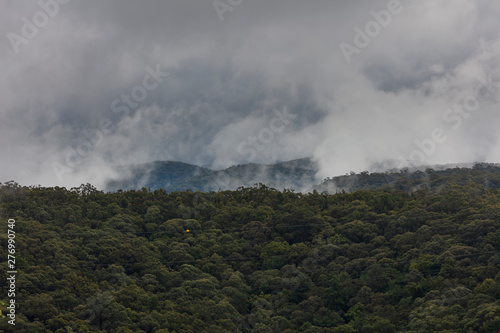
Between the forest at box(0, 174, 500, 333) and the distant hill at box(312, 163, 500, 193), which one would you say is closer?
the forest at box(0, 174, 500, 333)

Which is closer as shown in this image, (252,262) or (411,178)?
(252,262)

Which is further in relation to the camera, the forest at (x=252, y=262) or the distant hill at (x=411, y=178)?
the distant hill at (x=411, y=178)

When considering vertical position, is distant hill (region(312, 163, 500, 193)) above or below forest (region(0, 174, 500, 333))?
above

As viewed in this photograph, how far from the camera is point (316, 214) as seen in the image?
59438 mm

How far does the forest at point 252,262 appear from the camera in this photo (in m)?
40.4

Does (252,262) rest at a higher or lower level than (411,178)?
lower

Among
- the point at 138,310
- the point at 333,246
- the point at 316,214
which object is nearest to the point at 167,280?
the point at 138,310

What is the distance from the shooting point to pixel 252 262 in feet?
172

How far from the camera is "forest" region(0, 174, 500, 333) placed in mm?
40375

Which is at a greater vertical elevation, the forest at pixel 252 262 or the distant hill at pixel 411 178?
the distant hill at pixel 411 178

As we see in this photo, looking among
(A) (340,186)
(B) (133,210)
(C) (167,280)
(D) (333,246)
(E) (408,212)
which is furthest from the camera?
(A) (340,186)

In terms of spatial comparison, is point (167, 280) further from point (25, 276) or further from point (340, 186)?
point (340, 186)

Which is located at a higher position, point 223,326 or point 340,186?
point 340,186

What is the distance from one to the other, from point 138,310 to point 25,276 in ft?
28.1
